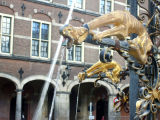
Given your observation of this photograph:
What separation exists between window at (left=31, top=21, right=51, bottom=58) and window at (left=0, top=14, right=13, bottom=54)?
1220 mm

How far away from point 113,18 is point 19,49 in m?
12.8

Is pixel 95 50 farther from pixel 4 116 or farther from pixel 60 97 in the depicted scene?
pixel 4 116

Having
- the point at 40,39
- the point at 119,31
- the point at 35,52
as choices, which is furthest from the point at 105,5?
the point at 119,31

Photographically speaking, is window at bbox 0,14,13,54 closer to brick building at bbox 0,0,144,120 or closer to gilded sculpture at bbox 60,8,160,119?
Answer: brick building at bbox 0,0,144,120

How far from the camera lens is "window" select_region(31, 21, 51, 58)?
627 inches

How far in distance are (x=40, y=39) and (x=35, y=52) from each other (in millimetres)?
701

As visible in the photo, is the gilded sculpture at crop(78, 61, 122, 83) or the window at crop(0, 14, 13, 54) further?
the window at crop(0, 14, 13, 54)

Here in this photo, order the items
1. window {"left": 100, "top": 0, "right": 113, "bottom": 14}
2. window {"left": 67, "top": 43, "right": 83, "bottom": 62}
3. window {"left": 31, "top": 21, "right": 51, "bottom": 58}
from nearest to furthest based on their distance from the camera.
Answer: window {"left": 31, "top": 21, "right": 51, "bottom": 58}, window {"left": 67, "top": 43, "right": 83, "bottom": 62}, window {"left": 100, "top": 0, "right": 113, "bottom": 14}

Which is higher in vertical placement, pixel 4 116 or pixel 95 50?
pixel 95 50

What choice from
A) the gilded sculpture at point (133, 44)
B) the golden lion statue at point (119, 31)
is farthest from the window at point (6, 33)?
the golden lion statue at point (119, 31)

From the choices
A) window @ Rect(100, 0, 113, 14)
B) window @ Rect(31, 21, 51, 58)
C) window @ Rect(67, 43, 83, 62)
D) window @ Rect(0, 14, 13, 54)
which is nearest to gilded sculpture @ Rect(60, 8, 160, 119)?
window @ Rect(0, 14, 13, 54)

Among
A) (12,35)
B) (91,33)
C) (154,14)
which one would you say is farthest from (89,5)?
(91,33)

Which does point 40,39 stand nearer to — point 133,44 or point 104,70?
point 104,70

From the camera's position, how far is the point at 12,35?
49.7ft
